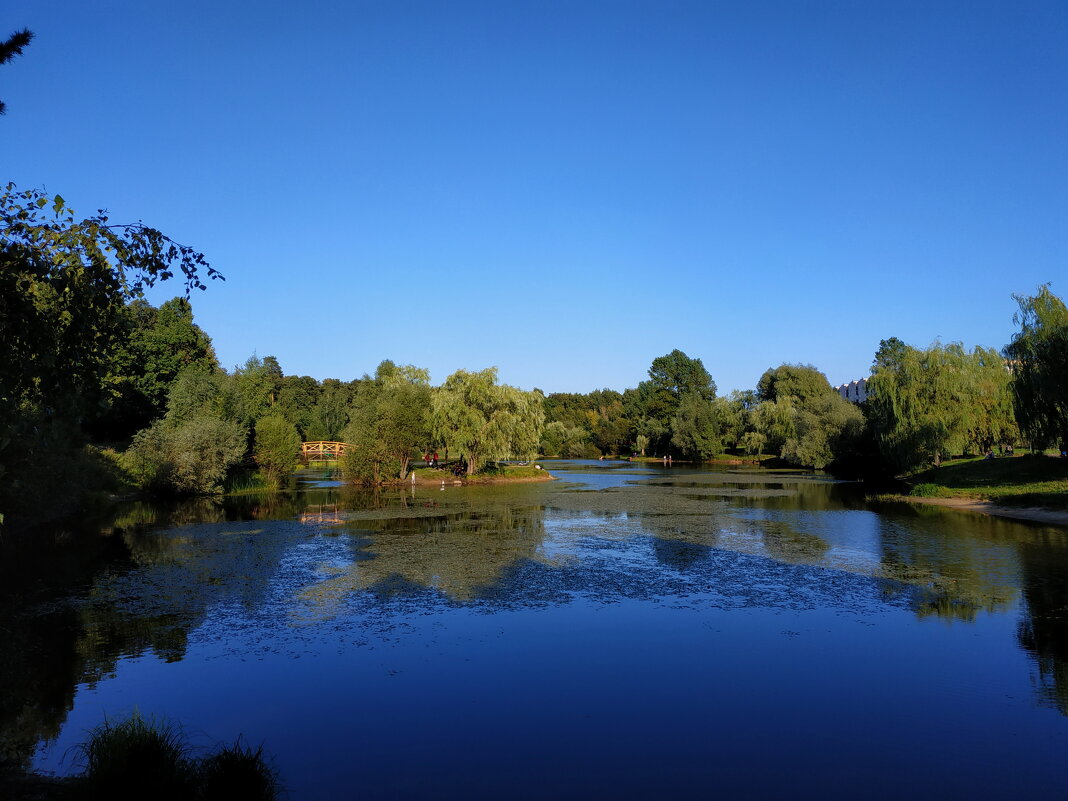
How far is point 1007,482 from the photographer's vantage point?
35.4m

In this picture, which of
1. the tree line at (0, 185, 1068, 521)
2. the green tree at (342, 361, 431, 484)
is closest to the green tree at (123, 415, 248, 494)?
the tree line at (0, 185, 1068, 521)

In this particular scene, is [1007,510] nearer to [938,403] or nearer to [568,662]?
[938,403]

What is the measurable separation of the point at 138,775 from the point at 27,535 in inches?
852

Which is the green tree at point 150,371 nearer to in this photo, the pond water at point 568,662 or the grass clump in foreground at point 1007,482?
the pond water at point 568,662

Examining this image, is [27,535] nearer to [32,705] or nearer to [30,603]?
[30,603]

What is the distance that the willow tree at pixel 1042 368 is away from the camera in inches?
1177

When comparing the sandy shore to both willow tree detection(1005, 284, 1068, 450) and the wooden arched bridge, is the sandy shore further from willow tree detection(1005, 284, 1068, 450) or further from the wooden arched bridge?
the wooden arched bridge

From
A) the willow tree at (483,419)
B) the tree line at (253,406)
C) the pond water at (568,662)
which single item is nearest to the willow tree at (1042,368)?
the tree line at (253,406)

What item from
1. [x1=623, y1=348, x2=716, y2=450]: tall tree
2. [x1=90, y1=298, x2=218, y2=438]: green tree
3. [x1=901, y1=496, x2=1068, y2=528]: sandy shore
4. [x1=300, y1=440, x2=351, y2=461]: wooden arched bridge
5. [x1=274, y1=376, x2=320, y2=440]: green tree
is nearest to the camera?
[x1=901, y1=496, x2=1068, y2=528]: sandy shore

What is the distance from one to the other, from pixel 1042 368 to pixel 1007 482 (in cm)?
756

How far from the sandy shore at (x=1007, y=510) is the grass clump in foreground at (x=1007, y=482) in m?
0.49

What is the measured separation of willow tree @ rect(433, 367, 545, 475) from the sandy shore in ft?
86.6

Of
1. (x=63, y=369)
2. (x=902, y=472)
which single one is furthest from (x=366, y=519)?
(x=902, y=472)

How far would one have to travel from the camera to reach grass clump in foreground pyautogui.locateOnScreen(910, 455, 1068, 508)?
3006 centimetres
